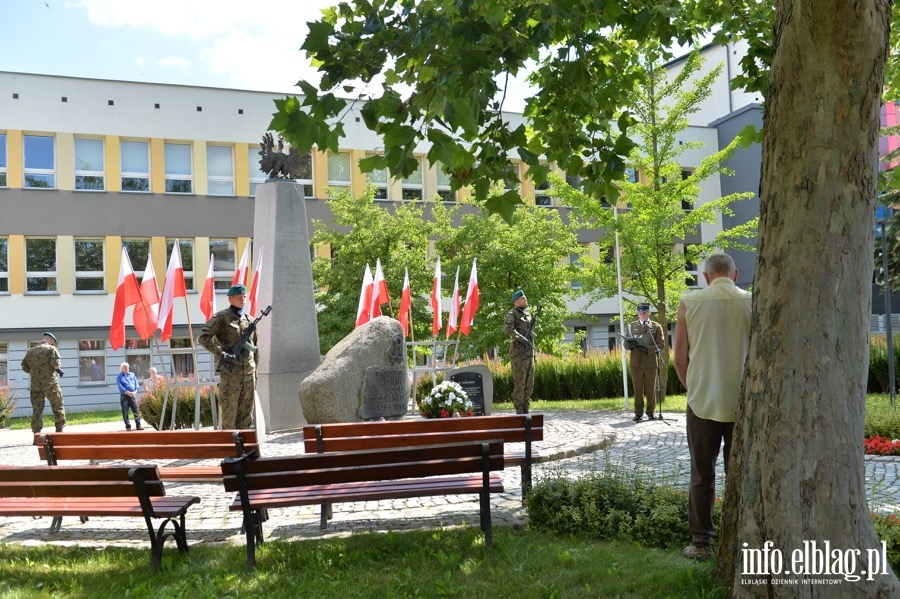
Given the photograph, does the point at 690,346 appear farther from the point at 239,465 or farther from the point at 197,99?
the point at 197,99

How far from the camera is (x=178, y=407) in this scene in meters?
15.7

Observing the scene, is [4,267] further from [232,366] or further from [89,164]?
[232,366]

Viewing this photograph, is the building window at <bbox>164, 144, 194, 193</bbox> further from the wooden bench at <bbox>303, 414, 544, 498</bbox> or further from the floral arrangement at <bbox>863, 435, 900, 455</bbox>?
the floral arrangement at <bbox>863, 435, 900, 455</bbox>

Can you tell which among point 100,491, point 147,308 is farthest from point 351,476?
point 147,308

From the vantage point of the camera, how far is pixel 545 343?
2581 cm

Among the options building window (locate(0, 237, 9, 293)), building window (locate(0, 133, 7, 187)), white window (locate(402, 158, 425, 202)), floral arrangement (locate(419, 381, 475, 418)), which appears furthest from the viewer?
white window (locate(402, 158, 425, 202))

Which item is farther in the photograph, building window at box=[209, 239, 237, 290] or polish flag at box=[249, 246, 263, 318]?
building window at box=[209, 239, 237, 290]

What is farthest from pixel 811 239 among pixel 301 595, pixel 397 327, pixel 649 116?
pixel 649 116

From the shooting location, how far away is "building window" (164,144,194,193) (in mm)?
31469

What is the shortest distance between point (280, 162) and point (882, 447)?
10.3 meters

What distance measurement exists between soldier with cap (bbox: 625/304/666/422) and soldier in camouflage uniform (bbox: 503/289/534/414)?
2.30 meters

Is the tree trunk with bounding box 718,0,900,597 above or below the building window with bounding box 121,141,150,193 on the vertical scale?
below

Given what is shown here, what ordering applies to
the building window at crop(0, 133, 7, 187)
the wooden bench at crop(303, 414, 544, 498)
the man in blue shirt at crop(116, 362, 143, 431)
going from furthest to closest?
1. the building window at crop(0, 133, 7, 187)
2. the man in blue shirt at crop(116, 362, 143, 431)
3. the wooden bench at crop(303, 414, 544, 498)

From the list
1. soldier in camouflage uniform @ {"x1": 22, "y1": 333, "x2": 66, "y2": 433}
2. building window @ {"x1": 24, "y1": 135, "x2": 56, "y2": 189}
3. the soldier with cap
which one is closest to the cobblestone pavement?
the soldier with cap
